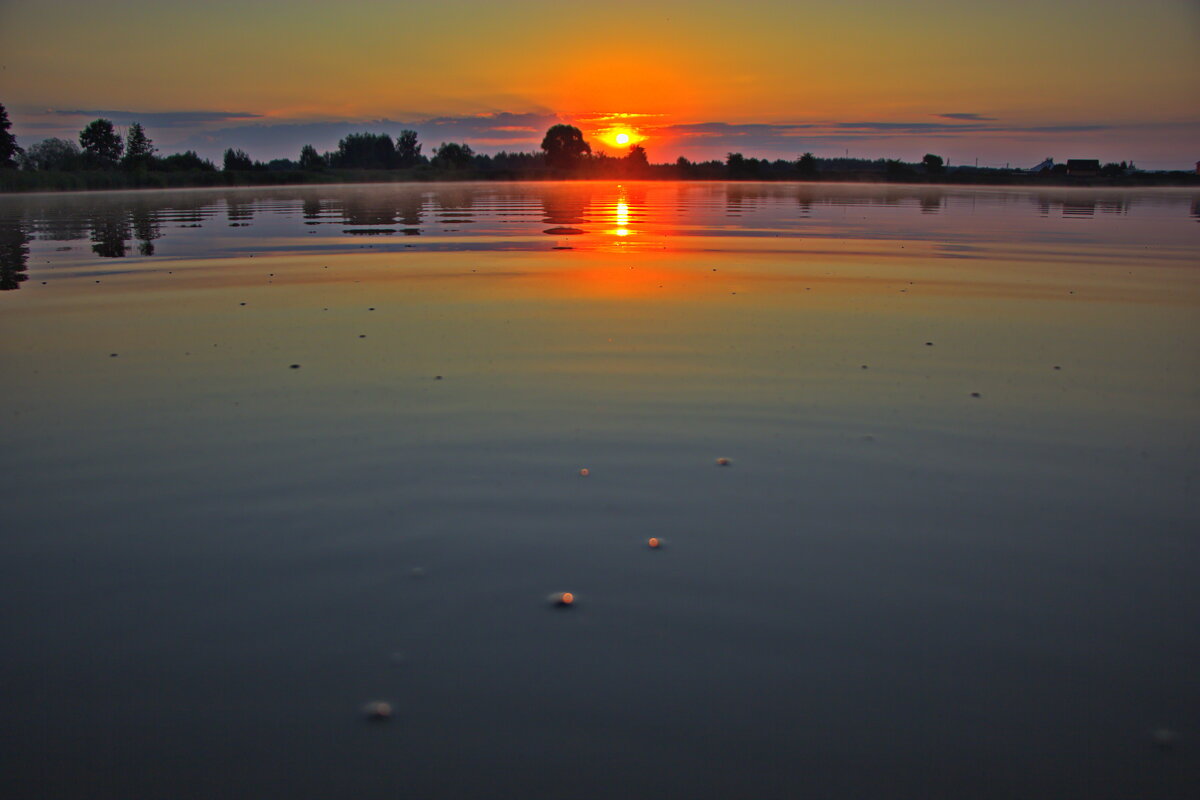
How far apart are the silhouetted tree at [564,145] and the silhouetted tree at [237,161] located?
2857 inches

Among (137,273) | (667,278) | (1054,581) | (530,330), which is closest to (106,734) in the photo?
(1054,581)

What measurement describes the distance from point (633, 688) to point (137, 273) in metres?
12.9

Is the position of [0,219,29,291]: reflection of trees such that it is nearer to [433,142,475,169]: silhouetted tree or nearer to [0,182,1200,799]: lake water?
[0,182,1200,799]: lake water

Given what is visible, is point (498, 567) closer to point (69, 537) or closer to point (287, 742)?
point (287, 742)

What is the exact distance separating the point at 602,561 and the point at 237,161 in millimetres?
155114

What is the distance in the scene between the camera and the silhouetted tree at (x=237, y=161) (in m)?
137

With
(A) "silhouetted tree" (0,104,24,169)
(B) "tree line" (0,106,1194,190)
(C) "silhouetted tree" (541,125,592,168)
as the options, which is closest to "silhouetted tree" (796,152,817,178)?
(B) "tree line" (0,106,1194,190)

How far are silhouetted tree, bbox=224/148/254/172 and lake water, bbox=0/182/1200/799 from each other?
14432 cm

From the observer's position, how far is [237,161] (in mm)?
139750

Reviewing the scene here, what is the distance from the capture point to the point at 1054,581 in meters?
3.54

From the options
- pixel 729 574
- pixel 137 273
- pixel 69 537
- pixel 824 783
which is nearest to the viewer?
pixel 824 783

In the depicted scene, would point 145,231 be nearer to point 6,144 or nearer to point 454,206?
point 454,206

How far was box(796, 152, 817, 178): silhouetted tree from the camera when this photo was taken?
133 metres

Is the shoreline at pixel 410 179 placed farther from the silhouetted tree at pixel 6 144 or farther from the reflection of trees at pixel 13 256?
the reflection of trees at pixel 13 256
